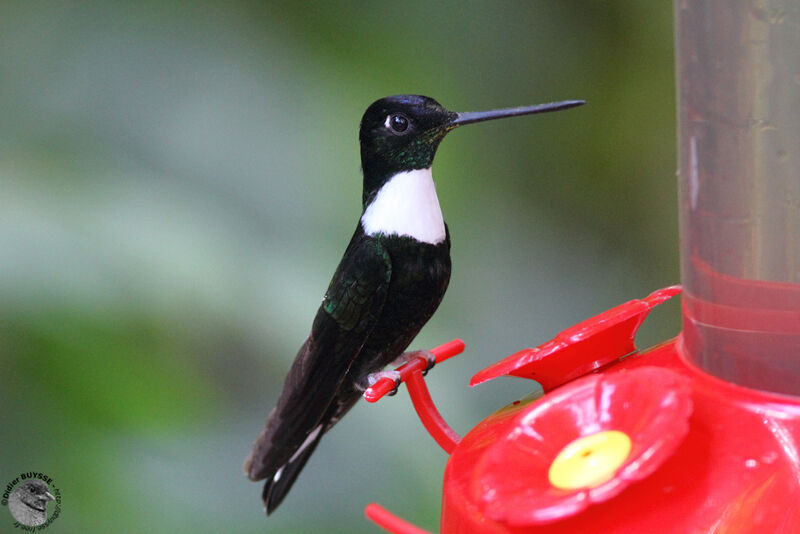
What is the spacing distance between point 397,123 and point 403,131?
0.05 ft

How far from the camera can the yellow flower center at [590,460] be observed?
780 millimetres

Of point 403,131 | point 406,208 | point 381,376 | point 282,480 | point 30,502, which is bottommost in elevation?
point 30,502

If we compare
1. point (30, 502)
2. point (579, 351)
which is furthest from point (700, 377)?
point (30, 502)

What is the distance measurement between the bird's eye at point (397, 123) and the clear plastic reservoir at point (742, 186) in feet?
1.28

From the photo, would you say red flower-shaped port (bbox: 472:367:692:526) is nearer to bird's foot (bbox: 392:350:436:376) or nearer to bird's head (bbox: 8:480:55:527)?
bird's foot (bbox: 392:350:436:376)

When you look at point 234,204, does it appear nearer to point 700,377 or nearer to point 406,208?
point 406,208

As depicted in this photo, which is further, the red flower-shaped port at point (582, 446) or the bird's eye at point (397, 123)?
the bird's eye at point (397, 123)

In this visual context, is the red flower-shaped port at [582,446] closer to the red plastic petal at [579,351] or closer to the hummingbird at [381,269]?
the red plastic petal at [579,351]

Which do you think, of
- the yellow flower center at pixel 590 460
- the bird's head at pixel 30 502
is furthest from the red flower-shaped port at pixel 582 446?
the bird's head at pixel 30 502

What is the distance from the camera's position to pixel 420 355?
4.68 ft

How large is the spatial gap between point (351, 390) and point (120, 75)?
3.69 ft

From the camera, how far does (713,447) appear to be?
32.1 inches

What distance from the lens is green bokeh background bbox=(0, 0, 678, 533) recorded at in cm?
209

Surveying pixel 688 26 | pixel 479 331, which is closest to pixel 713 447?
pixel 688 26
